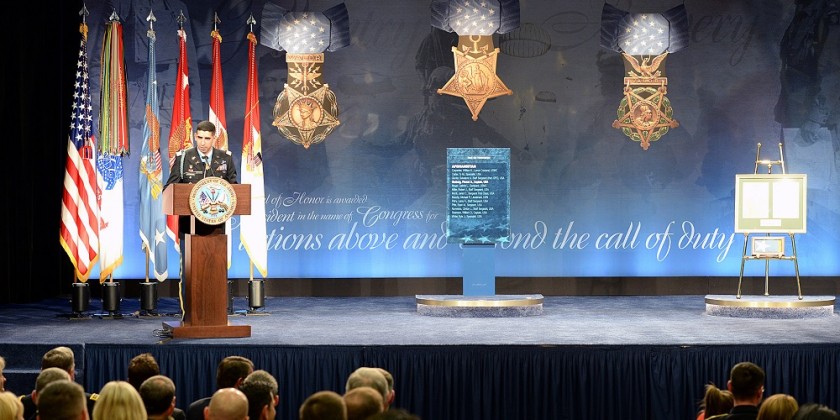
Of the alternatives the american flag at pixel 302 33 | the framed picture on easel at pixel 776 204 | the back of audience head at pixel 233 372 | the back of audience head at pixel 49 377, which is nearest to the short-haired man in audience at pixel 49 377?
the back of audience head at pixel 49 377

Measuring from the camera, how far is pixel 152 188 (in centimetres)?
1005

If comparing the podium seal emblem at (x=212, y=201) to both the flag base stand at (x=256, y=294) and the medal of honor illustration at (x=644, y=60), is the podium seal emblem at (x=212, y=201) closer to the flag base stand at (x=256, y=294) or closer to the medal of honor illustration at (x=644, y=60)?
the flag base stand at (x=256, y=294)

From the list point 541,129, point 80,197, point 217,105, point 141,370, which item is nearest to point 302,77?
point 217,105

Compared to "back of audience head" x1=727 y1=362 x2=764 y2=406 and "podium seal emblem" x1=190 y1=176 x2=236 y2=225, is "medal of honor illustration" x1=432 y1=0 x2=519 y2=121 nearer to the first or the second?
"podium seal emblem" x1=190 y1=176 x2=236 y2=225

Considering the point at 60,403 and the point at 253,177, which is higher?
the point at 253,177

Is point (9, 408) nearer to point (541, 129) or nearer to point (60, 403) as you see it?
point (60, 403)

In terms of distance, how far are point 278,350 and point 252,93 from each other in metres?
3.86

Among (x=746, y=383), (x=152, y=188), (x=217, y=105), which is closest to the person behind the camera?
(x=746, y=383)

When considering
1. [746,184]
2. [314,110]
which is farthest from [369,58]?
[746,184]

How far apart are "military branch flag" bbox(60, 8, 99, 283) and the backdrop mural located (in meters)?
1.98

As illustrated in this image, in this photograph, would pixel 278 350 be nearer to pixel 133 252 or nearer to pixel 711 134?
pixel 133 252

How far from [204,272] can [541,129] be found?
542cm

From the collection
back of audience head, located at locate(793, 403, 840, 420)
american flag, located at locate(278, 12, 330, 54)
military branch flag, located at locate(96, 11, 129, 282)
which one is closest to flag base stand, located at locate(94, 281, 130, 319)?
military branch flag, located at locate(96, 11, 129, 282)

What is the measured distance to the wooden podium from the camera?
7.64m
